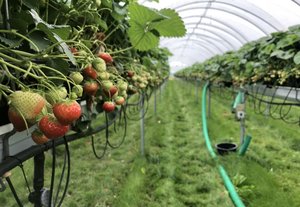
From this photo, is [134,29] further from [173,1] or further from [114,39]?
[173,1]

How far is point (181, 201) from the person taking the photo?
3.86m

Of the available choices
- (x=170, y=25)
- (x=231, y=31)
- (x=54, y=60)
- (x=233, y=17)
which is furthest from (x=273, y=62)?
(x=231, y=31)

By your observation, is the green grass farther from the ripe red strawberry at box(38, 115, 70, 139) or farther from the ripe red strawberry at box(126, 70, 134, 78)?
the ripe red strawberry at box(38, 115, 70, 139)

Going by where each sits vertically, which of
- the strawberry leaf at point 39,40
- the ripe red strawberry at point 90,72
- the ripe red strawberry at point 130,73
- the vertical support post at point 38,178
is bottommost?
the vertical support post at point 38,178

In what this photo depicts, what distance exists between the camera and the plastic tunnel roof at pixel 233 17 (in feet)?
25.3

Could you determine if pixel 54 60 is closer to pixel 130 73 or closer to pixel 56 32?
pixel 56 32

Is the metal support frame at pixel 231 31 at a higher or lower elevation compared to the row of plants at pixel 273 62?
higher

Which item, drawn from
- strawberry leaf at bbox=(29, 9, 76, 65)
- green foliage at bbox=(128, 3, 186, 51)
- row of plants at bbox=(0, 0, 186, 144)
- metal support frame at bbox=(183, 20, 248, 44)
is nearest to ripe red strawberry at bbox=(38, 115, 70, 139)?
row of plants at bbox=(0, 0, 186, 144)

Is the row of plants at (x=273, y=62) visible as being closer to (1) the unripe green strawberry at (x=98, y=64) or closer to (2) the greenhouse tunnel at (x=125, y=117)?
(2) the greenhouse tunnel at (x=125, y=117)

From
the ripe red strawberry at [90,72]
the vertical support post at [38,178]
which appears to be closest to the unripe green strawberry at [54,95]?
the ripe red strawberry at [90,72]

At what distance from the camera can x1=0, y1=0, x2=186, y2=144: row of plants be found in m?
0.67

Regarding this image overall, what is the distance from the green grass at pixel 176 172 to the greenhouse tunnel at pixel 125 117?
0.02 meters

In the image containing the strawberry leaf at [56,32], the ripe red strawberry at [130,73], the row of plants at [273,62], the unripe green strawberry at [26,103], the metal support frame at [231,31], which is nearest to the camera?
the unripe green strawberry at [26,103]

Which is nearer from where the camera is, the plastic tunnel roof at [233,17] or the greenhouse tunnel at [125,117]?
the greenhouse tunnel at [125,117]
